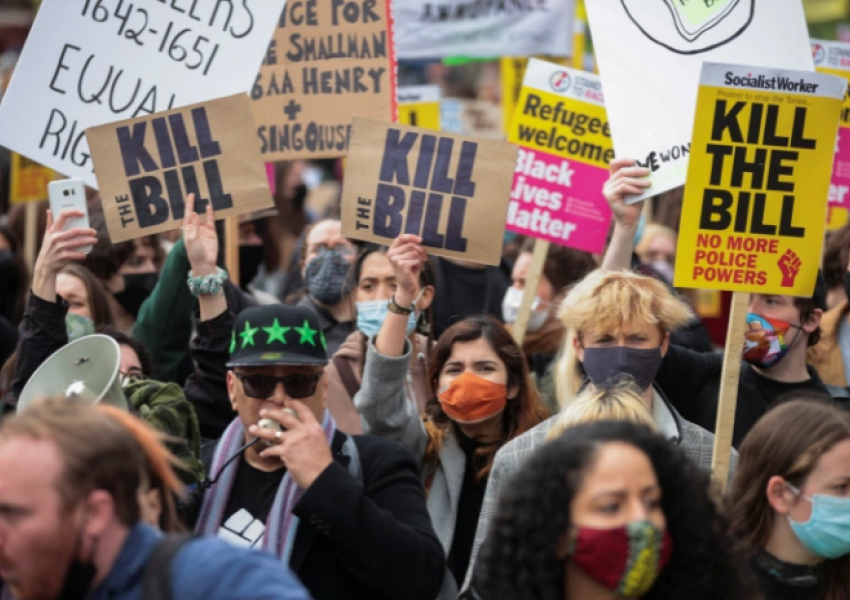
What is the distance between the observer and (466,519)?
4340 mm

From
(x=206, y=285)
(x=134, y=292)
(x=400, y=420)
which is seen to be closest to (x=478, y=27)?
(x=134, y=292)

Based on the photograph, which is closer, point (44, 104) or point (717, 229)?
point (717, 229)

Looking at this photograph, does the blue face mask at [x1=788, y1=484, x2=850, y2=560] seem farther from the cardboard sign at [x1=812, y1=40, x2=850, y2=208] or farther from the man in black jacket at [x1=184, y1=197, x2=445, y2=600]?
the cardboard sign at [x1=812, y1=40, x2=850, y2=208]

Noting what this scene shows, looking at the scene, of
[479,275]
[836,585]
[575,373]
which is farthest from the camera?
[479,275]

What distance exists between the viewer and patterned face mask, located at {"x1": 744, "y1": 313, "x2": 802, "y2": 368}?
4863 mm

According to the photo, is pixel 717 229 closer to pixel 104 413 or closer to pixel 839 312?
pixel 839 312

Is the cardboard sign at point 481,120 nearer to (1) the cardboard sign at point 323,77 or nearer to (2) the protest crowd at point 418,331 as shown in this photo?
(2) the protest crowd at point 418,331

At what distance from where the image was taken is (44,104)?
526 centimetres

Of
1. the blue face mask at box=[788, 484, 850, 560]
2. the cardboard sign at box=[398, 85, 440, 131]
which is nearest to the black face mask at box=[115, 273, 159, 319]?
the cardboard sign at box=[398, 85, 440, 131]

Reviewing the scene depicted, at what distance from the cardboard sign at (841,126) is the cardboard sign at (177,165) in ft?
10.3

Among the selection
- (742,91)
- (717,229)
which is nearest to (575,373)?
(717,229)

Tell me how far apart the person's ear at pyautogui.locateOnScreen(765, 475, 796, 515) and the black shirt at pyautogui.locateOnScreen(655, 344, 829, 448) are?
4.12 feet

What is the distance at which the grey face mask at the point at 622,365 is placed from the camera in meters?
4.02

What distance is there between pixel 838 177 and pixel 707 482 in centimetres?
428
